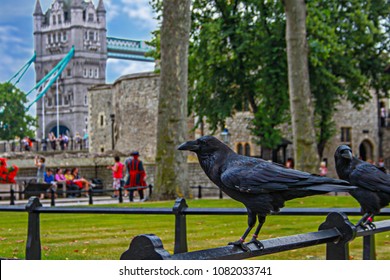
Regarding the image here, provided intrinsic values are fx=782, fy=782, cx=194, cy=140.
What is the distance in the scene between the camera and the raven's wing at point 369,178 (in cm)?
438

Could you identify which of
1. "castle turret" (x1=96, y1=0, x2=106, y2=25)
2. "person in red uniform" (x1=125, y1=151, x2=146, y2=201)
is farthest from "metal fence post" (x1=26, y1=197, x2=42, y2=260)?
"castle turret" (x1=96, y1=0, x2=106, y2=25)

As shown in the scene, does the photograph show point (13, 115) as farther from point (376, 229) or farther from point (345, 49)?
point (376, 229)

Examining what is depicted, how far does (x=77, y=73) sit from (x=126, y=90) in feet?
280

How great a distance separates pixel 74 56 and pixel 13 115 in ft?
161

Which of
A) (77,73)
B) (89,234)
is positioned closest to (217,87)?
(89,234)

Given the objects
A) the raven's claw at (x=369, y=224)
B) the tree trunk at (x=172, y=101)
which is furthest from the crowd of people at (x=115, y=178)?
the raven's claw at (x=369, y=224)

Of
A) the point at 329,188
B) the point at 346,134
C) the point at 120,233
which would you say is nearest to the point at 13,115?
the point at 346,134

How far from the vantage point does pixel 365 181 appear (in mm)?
4371

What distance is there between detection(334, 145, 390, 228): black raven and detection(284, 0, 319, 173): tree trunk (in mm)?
16842

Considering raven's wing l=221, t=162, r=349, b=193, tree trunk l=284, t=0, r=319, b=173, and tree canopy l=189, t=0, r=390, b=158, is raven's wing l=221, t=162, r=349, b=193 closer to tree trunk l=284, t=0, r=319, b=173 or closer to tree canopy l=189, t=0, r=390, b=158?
tree trunk l=284, t=0, r=319, b=173

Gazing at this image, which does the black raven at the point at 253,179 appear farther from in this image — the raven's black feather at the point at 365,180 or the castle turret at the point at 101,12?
the castle turret at the point at 101,12

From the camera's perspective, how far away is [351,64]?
31922 mm

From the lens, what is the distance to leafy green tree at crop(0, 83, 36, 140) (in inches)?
3287

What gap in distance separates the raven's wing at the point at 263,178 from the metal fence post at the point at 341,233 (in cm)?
60
